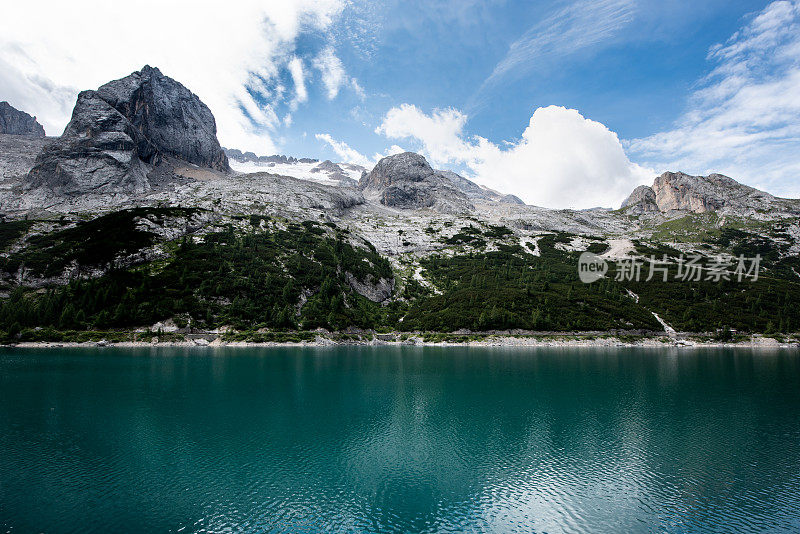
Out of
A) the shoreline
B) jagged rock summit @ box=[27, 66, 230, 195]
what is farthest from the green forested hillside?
jagged rock summit @ box=[27, 66, 230, 195]

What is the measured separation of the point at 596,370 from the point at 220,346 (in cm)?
6309

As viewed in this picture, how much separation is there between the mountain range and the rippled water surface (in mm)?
34206

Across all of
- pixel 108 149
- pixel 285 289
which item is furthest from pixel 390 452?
pixel 108 149

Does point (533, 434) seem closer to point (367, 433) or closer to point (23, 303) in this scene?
point (367, 433)

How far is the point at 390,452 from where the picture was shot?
2248cm

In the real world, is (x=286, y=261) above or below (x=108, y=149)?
below

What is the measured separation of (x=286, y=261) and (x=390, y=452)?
84.5 m

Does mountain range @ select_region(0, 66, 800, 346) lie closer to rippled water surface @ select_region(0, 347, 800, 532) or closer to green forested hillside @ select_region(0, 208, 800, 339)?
green forested hillside @ select_region(0, 208, 800, 339)

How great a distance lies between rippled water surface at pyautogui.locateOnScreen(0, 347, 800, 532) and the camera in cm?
1557

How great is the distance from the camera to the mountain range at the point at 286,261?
78000mm

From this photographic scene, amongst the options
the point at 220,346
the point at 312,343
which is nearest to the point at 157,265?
the point at 220,346

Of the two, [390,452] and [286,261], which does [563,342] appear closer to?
[390,452]

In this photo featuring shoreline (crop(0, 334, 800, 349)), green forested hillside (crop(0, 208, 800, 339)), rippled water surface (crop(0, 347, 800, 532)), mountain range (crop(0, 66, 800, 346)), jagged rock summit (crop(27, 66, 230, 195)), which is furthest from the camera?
jagged rock summit (crop(27, 66, 230, 195))

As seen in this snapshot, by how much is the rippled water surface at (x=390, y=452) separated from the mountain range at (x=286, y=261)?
112 ft
